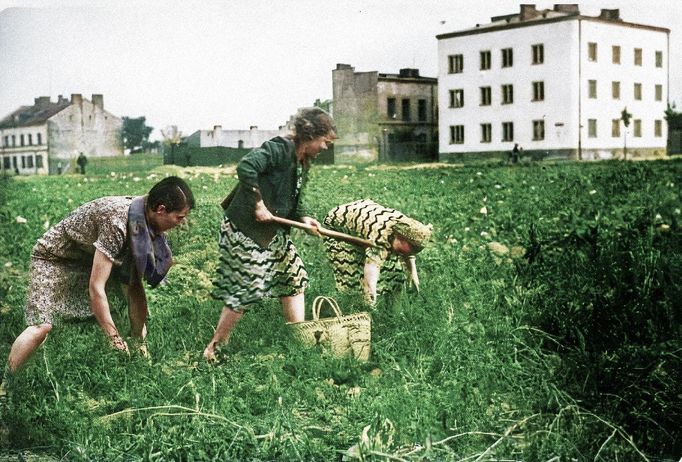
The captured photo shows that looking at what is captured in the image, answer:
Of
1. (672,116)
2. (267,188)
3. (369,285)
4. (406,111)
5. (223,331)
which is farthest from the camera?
(672,116)

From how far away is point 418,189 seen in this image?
4582 millimetres

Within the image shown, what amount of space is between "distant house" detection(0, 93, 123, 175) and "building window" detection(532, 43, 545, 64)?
1.95 metres

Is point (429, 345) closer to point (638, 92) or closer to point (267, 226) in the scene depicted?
point (267, 226)

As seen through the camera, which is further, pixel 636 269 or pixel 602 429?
pixel 636 269

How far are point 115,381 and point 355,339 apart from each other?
3.50ft

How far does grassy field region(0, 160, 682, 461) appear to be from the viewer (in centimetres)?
419

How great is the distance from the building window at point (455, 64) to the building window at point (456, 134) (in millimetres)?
274

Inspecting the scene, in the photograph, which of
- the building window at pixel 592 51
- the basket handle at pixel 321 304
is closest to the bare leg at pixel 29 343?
the basket handle at pixel 321 304

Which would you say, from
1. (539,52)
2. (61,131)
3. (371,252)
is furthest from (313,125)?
(61,131)

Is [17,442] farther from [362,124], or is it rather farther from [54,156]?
[362,124]

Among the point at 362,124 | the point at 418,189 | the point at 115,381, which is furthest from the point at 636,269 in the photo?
the point at 115,381

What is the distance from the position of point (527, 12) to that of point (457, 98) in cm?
50

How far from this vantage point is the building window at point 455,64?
4660 mm

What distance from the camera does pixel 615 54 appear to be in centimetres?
457
